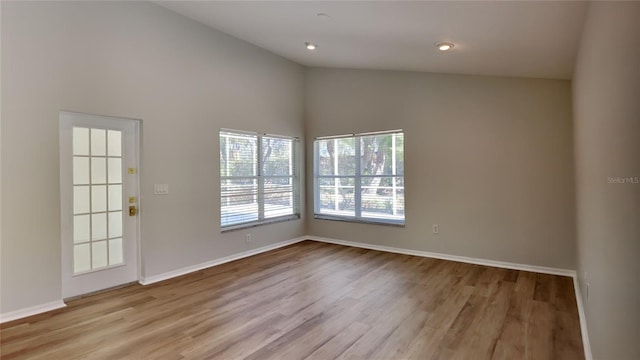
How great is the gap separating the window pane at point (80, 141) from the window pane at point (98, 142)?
6 cm

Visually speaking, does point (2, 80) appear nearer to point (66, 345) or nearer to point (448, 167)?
point (66, 345)

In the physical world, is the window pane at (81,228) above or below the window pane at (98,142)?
below

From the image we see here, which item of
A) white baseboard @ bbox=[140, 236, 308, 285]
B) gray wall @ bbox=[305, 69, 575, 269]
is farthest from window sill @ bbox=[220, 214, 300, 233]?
gray wall @ bbox=[305, 69, 575, 269]

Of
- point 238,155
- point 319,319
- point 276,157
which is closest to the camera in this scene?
point 319,319

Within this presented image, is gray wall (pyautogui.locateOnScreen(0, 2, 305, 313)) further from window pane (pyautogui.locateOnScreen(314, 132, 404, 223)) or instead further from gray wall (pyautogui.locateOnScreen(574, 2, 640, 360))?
gray wall (pyautogui.locateOnScreen(574, 2, 640, 360))

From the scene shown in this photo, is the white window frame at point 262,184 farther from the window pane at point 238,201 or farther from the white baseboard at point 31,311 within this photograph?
the white baseboard at point 31,311

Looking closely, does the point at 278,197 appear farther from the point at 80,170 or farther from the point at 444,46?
the point at 444,46

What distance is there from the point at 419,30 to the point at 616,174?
7.55ft

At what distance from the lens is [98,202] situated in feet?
12.0

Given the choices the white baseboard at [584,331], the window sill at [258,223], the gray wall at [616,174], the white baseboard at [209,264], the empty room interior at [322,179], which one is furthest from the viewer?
the window sill at [258,223]

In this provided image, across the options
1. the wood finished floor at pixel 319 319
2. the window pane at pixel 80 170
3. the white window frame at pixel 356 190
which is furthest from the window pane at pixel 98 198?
the white window frame at pixel 356 190

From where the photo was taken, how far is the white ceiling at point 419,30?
2529mm

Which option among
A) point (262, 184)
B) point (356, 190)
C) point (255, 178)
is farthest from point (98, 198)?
point (356, 190)

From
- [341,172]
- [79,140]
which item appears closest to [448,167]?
[341,172]
